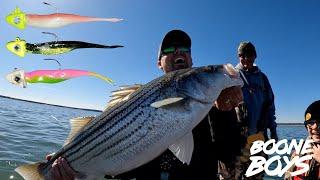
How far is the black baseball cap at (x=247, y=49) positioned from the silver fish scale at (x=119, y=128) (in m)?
6.98

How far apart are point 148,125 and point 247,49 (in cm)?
743

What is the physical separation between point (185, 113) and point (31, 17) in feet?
16.7

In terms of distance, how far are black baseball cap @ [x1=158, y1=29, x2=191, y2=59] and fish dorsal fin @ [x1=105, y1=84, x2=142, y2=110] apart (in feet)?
3.67

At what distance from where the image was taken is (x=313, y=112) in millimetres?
8555

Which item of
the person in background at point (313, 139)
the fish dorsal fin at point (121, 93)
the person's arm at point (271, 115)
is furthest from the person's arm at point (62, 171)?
the person's arm at point (271, 115)

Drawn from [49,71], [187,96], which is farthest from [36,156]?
[187,96]

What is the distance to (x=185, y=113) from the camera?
374cm

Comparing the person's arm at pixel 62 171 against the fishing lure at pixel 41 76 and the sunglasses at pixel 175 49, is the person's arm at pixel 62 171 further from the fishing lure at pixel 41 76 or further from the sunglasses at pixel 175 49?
the fishing lure at pixel 41 76

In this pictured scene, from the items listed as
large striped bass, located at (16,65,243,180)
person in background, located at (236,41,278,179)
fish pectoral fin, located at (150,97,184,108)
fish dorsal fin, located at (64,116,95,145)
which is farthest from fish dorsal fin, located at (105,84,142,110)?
person in background, located at (236,41,278,179)

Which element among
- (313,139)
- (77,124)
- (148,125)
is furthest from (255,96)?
(148,125)

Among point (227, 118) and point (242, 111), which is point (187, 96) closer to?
point (227, 118)

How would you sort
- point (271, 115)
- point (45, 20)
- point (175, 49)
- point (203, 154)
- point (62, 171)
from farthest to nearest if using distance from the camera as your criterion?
point (271, 115) < point (45, 20) < point (175, 49) < point (203, 154) < point (62, 171)

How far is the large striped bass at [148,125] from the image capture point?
3756 millimetres

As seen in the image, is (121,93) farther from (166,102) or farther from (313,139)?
(313,139)
